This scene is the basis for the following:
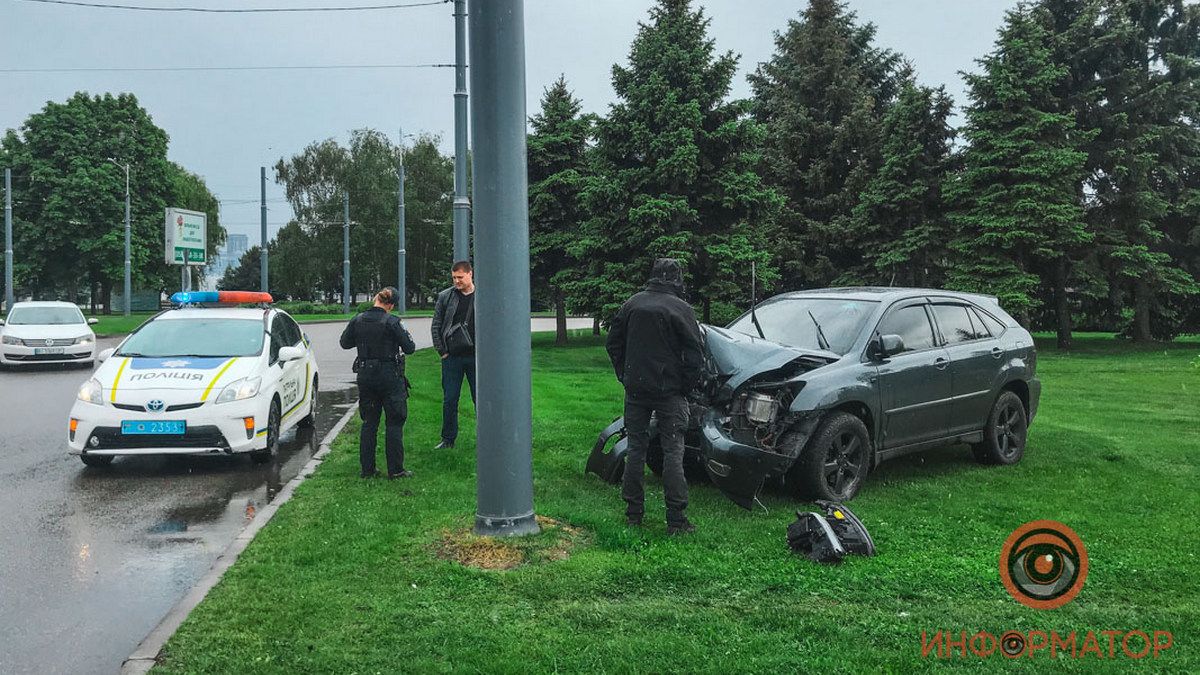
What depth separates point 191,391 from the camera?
835cm

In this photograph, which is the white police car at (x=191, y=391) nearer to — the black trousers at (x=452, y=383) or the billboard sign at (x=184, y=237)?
the black trousers at (x=452, y=383)

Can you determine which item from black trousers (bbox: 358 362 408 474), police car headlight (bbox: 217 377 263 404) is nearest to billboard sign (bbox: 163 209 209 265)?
police car headlight (bbox: 217 377 263 404)

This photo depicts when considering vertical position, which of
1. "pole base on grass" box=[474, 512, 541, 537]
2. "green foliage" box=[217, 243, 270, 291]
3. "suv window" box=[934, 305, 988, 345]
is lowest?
"pole base on grass" box=[474, 512, 541, 537]

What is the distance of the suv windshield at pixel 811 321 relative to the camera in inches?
297

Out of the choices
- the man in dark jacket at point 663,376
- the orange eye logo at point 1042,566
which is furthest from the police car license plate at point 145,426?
the orange eye logo at point 1042,566

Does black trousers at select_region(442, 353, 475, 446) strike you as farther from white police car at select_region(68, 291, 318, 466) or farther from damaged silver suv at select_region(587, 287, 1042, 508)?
damaged silver suv at select_region(587, 287, 1042, 508)

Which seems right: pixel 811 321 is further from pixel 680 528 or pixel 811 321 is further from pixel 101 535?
pixel 101 535

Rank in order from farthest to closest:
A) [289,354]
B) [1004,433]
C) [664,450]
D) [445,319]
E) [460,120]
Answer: [460,120], [289,354], [445,319], [1004,433], [664,450]

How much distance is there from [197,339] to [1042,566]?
843 cm

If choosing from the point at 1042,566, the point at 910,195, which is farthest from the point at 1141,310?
the point at 1042,566

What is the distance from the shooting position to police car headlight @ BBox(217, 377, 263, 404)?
846cm

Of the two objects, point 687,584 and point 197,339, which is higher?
point 197,339

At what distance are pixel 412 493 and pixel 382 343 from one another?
1.46 meters

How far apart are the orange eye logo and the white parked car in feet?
66.9
